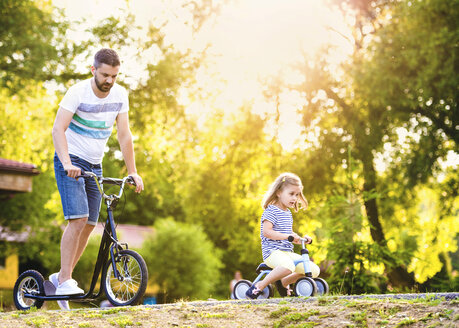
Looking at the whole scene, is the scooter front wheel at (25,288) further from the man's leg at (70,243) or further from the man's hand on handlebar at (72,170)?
the man's hand on handlebar at (72,170)

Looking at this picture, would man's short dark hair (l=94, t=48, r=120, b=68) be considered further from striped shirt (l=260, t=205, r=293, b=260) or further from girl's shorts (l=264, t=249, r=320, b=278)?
girl's shorts (l=264, t=249, r=320, b=278)

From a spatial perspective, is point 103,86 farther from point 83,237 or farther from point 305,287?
point 305,287

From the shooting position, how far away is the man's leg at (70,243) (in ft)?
19.5

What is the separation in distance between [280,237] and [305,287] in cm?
58

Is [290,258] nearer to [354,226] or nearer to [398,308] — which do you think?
[398,308]

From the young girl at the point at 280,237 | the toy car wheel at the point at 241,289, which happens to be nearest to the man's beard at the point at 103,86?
the young girl at the point at 280,237

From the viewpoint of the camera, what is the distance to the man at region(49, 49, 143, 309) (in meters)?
5.86

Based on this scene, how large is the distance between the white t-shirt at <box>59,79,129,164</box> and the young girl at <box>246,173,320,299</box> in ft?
6.23

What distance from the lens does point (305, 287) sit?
637cm

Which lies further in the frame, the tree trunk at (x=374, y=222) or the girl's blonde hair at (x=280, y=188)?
the tree trunk at (x=374, y=222)

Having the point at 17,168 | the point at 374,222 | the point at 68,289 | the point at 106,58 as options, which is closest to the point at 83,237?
the point at 68,289

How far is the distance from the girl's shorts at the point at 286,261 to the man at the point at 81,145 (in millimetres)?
1585

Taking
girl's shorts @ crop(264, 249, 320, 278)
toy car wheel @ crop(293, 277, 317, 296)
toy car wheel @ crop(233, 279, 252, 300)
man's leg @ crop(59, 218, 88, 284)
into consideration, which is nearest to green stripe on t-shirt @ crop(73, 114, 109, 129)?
man's leg @ crop(59, 218, 88, 284)

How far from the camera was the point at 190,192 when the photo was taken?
20.8 metres
